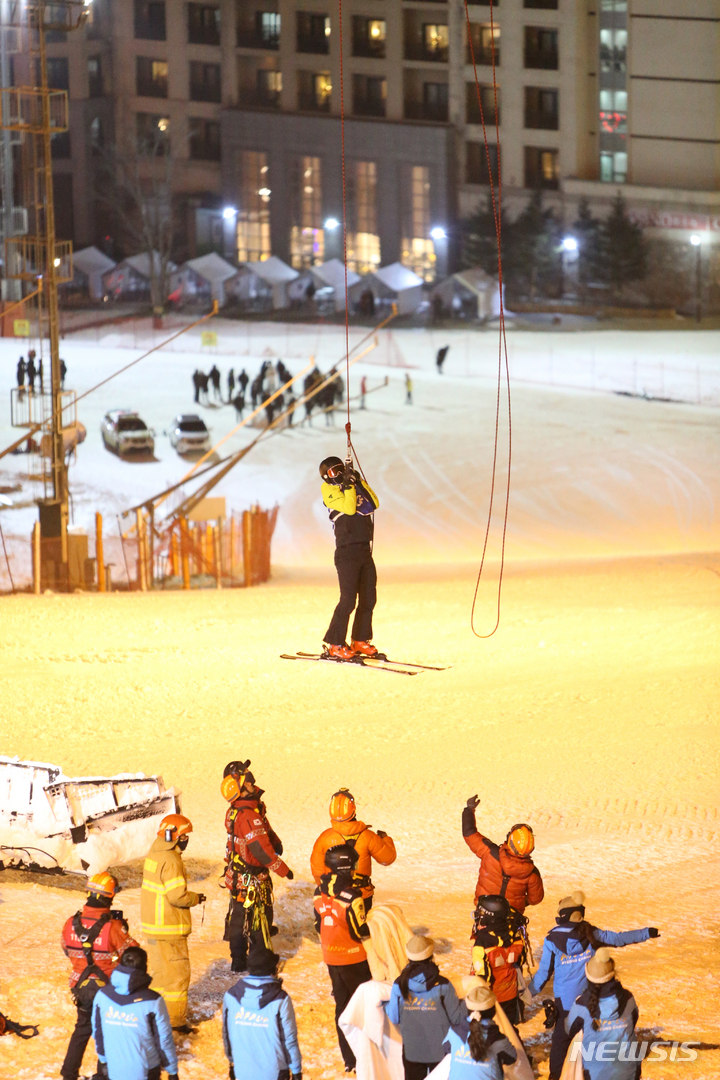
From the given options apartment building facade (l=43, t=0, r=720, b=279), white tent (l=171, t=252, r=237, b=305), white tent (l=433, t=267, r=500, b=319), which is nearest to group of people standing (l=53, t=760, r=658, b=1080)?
white tent (l=433, t=267, r=500, b=319)

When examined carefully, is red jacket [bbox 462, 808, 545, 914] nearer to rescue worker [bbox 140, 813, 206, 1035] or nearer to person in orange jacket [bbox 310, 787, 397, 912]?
person in orange jacket [bbox 310, 787, 397, 912]

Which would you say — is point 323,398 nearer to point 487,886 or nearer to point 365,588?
point 365,588

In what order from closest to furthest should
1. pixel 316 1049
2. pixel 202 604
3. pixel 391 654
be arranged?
pixel 316 1049, pixel 391 654, pixel 202 604

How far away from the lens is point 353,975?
6.65 metres

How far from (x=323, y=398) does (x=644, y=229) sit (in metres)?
26.3

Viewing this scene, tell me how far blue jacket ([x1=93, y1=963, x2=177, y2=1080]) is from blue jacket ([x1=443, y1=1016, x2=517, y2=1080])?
139 cm

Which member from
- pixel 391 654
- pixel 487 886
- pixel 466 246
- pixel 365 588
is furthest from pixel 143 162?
pixel 487 886

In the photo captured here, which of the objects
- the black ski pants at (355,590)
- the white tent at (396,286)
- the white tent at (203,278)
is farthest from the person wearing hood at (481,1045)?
the white tent at (396,286)

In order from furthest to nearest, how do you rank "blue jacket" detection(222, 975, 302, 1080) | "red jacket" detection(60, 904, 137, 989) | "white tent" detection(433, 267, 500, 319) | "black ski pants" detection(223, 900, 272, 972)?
"white tent" detection(433, 267, 500, 319) < "black ski pants" detection(223, 900, 272, 972) < "red jacket" detection(60, 904, 137, 989) < "blue jacket" detection(222, 975, 302, 1080)

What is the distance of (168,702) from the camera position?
15.4 m

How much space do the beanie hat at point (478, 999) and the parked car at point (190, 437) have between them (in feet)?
96.2

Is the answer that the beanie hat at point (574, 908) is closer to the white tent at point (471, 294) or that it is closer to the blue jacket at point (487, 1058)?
the blue jacket at point (487, 1058)

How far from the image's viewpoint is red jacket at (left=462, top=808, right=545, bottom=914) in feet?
22.9

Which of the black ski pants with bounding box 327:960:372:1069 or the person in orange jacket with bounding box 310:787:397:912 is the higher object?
the person in orange jacket with bounding box 310:787:397:912
